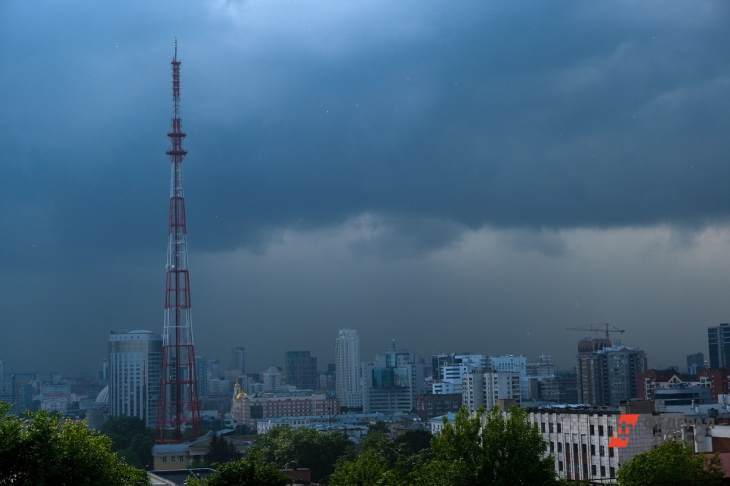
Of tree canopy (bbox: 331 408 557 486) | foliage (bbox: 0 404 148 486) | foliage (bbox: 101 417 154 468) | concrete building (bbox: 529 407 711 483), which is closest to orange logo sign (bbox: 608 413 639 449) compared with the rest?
concrete building (bbox: 529 407 711 483)

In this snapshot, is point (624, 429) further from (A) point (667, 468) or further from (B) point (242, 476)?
(B) point (242, 476)

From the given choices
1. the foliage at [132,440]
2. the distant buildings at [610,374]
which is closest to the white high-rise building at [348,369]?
the distant buildings at [610,374]

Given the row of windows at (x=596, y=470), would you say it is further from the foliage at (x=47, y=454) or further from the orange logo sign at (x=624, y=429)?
the foliage at (x=47, y=454)

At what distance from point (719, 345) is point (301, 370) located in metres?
73.1

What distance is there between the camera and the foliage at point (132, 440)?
6594 cm

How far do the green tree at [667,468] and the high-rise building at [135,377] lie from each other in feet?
322

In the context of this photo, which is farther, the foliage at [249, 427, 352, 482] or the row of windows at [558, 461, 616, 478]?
the foliage at [249, 427, 352, 482]

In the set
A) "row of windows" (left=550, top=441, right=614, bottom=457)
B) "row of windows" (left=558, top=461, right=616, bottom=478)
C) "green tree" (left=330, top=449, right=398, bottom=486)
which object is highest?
"green tree" (left=330, top=449, right=398, bottom=486)

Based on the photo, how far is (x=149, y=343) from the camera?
12169 cm

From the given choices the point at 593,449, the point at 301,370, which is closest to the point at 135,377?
the point at 301,370

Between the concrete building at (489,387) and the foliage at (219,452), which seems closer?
the foliage at (219,452)

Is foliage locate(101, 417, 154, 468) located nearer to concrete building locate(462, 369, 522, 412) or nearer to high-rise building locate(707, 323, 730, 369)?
concrete building locate(462, 369, 522, 412)

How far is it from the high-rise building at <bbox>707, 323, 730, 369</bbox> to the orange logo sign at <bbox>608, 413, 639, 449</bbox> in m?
94.9

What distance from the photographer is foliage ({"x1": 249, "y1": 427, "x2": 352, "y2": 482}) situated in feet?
174
